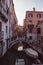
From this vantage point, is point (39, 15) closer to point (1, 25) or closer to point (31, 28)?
point (31, 28)

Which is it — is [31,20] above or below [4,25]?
above

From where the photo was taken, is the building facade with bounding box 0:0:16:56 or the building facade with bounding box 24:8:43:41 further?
the building facade with bounding box 24:8:43:41

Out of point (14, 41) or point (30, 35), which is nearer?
point (14, 41)

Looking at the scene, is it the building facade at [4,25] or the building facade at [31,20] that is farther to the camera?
the building facade at [31,20]

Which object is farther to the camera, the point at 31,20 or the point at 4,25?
the point at 31,20

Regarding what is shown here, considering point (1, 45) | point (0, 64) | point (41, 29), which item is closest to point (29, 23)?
point (41, 29)

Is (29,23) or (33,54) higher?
(29,23)

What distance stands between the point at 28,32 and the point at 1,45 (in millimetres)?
10701

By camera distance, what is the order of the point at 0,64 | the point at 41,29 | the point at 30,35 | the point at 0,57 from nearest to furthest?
the point at 0,64
the point at 0,57
the point at 41,29
the point at 30,35

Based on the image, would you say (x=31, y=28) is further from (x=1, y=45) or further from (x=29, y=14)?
(x=1, y=45)

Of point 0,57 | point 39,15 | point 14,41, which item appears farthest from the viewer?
point 39,15

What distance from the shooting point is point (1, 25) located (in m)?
8.93

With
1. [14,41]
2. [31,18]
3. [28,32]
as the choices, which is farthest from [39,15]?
[14,41]

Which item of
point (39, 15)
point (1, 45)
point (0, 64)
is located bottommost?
point (0, 64)
